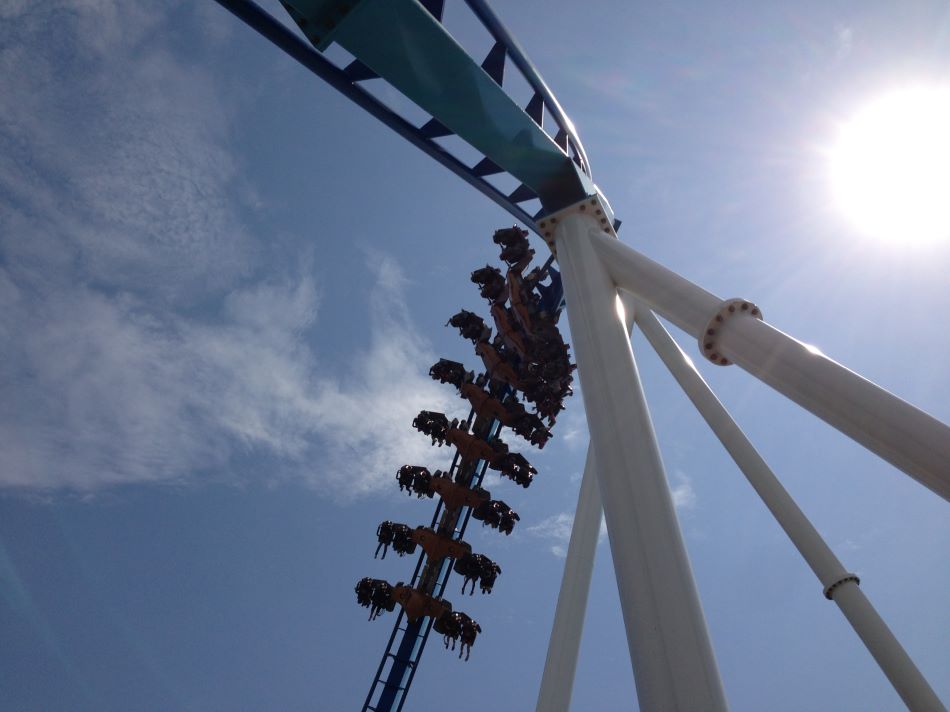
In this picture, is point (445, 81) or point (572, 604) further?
point (572, 604)

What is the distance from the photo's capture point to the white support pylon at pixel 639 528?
177 inches

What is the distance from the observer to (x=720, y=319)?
246 inches

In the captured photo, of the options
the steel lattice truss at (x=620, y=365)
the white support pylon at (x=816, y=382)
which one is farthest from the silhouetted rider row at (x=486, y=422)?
the white support pylon at (x=816, y=382)

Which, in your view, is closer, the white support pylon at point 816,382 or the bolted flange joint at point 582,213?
the white support pylon at point 816,382

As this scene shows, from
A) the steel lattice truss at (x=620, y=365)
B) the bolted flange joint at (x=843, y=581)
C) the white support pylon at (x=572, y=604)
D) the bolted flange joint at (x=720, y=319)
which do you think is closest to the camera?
the steel lattice truss at (x=620, y=365)

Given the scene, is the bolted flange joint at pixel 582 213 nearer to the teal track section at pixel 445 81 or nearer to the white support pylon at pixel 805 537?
the teal track section at pixel 445 81

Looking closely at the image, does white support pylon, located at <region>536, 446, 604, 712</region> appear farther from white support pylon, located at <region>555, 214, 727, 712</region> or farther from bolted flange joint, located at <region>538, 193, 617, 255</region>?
bolted flange joint, located at <region>538, 193, 617, 255</region>

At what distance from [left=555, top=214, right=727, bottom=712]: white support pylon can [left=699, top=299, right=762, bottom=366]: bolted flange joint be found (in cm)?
83

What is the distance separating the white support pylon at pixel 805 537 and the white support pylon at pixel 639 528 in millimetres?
3609

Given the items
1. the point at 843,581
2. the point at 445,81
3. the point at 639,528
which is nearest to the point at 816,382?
the point at 639,528

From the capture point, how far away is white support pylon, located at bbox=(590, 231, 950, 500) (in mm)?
4465

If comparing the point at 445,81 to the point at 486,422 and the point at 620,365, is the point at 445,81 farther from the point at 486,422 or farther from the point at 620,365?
the point at 486,422

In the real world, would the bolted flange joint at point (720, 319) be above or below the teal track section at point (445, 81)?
below

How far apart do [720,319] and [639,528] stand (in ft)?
7.82
